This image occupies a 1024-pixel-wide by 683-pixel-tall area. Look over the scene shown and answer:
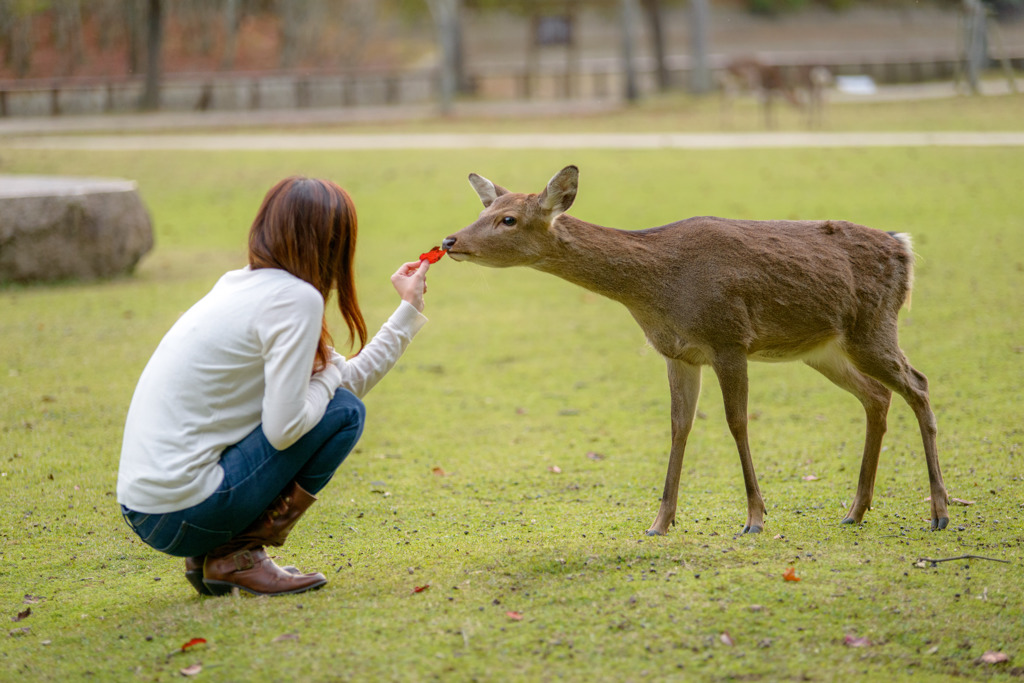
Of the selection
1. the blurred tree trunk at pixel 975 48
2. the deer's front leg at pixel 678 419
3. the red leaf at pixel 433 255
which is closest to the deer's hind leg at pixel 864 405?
the deer's front leg at pixel 678 419

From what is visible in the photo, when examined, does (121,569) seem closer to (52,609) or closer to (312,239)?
(52,609)

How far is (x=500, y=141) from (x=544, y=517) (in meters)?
17.8

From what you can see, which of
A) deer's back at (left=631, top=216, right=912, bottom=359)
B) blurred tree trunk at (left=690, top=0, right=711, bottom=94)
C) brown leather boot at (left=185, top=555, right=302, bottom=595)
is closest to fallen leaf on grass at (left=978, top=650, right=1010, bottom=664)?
deer's back at (left=631, top=216, right=912, bottom=359)

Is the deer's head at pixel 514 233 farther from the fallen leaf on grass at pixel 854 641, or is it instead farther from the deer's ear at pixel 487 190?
the fallen leaf on grass at pixel 854 641

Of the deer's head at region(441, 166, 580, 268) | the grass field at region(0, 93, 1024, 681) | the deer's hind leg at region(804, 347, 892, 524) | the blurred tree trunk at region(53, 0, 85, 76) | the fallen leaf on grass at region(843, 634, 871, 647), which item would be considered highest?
the blurred tree trunk at region(53, 0, 85, 76)

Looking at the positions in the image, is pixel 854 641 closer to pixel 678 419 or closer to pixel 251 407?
pixel 678 419

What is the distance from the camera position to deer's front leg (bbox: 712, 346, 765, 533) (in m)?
→ 4.54

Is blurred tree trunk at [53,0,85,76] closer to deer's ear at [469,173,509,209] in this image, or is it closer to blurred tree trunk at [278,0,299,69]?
blurred tree trunk at [278,0,299,69]

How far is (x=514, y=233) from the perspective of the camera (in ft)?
15.2

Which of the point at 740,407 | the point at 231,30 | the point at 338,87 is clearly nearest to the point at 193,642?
the point at 740,407

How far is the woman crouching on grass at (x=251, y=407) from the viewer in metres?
3.58

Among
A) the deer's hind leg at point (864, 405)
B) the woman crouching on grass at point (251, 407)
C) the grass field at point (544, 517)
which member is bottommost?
the grass field at point (544, 517)

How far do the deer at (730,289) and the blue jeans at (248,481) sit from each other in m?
1.07

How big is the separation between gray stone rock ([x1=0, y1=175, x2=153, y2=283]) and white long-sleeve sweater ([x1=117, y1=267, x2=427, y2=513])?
7.85m
